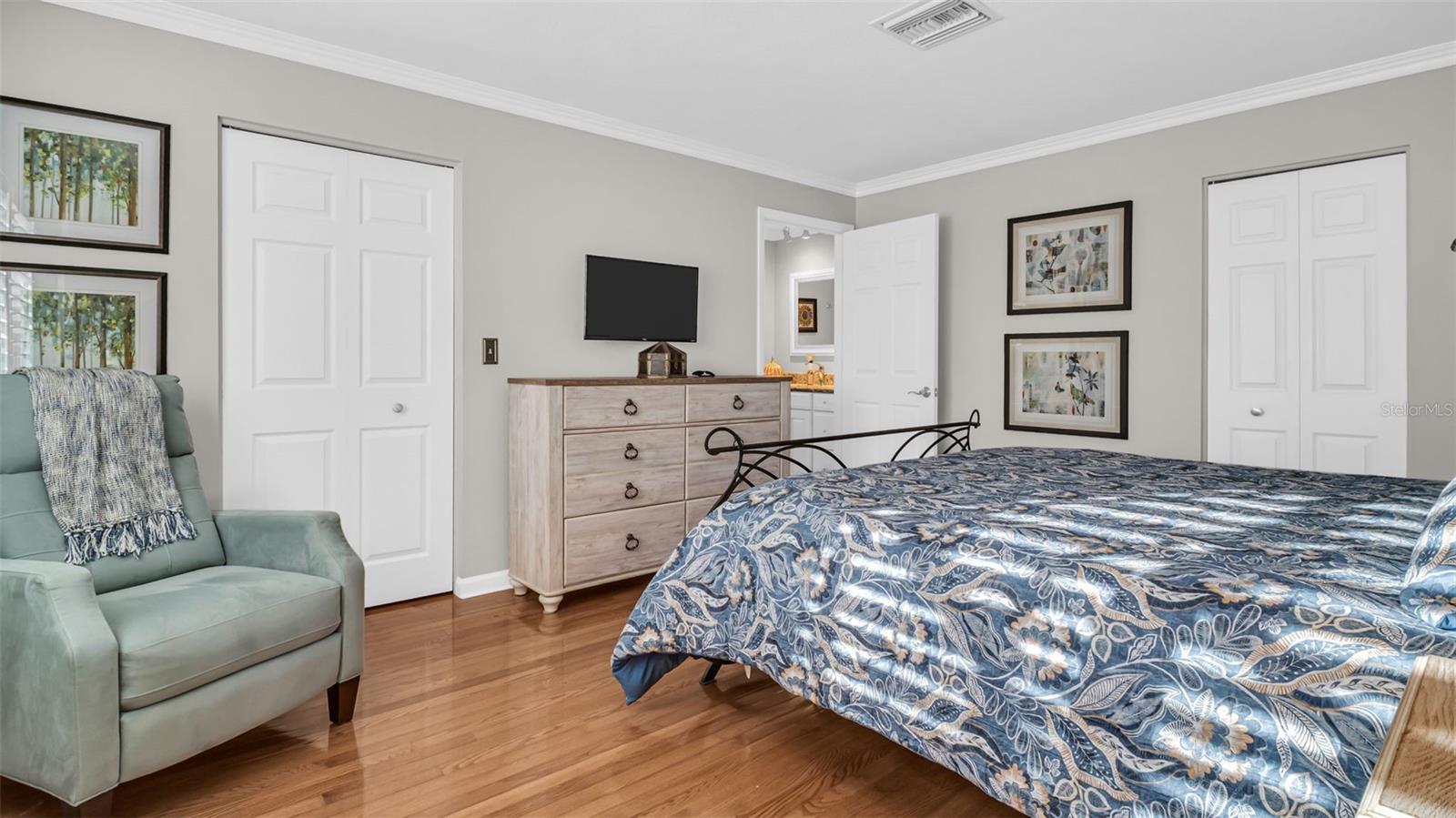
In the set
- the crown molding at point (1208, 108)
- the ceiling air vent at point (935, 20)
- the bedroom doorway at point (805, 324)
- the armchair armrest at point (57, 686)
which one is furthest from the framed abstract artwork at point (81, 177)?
the crown molding at point (1208, 108)

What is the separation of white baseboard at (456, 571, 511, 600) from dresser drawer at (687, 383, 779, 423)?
120 cm

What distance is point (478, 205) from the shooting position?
11.5 feet

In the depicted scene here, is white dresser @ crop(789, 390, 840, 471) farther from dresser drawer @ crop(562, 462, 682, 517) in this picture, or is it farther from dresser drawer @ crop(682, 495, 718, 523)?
dresser drawer @ crop(562, 462, 682, 517)

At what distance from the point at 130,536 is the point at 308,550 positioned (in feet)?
1.58

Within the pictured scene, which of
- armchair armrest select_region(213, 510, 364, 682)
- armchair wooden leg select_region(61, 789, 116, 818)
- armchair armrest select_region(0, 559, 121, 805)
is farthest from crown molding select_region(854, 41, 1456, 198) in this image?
armchair wooden leg select_region(61, 789, 116, 818)

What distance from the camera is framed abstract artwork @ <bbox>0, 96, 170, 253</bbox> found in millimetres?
2482

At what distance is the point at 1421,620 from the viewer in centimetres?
104

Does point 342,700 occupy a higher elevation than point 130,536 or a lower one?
lower

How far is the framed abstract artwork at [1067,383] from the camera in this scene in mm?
4047

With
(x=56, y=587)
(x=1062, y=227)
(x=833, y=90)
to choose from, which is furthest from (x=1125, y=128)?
(x=56, y=587)

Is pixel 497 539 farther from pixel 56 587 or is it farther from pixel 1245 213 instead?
pixel 1245 213

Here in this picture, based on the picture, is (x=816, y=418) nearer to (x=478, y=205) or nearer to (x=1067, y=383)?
(x=1067, y=383)

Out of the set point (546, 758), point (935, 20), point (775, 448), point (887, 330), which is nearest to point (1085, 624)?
point (546, 758)

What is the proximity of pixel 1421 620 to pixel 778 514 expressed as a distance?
4.07 feet
